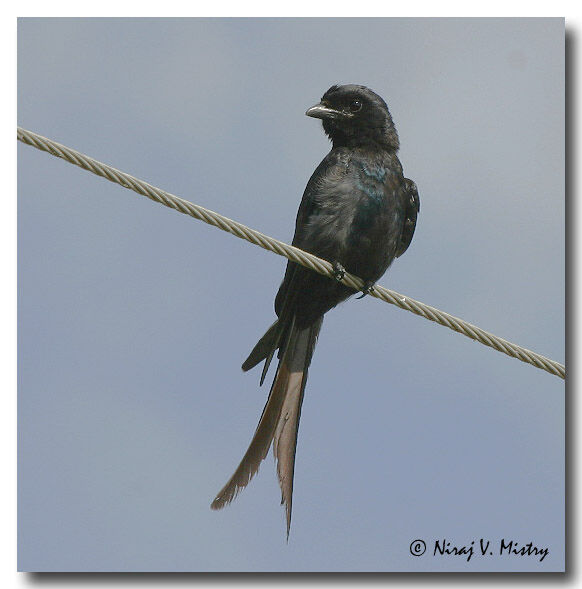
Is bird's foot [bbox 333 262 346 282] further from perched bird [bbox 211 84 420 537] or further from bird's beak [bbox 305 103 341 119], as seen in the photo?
bird's beak [bbox 305 103 341 119]

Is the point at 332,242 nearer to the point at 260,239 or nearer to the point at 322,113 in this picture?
the point at 322,113

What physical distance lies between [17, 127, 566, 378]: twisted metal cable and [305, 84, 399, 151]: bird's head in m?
1.36

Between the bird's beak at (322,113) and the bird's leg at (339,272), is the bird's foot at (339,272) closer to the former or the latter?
the bird's leg at (339,272)

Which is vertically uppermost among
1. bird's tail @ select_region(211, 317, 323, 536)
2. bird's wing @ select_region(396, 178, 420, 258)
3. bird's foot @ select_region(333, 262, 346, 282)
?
bird's wing @ select_region(396, 178, 420, 258)

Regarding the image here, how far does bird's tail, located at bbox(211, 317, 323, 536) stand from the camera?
4082 mm

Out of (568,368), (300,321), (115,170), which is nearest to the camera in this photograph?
(115,170)

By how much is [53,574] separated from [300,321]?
172 centimetres

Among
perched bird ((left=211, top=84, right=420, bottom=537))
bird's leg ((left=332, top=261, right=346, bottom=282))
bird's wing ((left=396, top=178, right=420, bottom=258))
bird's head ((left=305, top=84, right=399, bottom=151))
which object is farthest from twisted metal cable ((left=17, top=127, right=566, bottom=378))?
bird's head ((left=305, top=84, right=399, bottom=151))

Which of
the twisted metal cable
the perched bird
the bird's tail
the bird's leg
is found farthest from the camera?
the perched bird

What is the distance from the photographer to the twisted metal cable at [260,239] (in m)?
3.02

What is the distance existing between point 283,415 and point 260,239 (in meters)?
1.42
